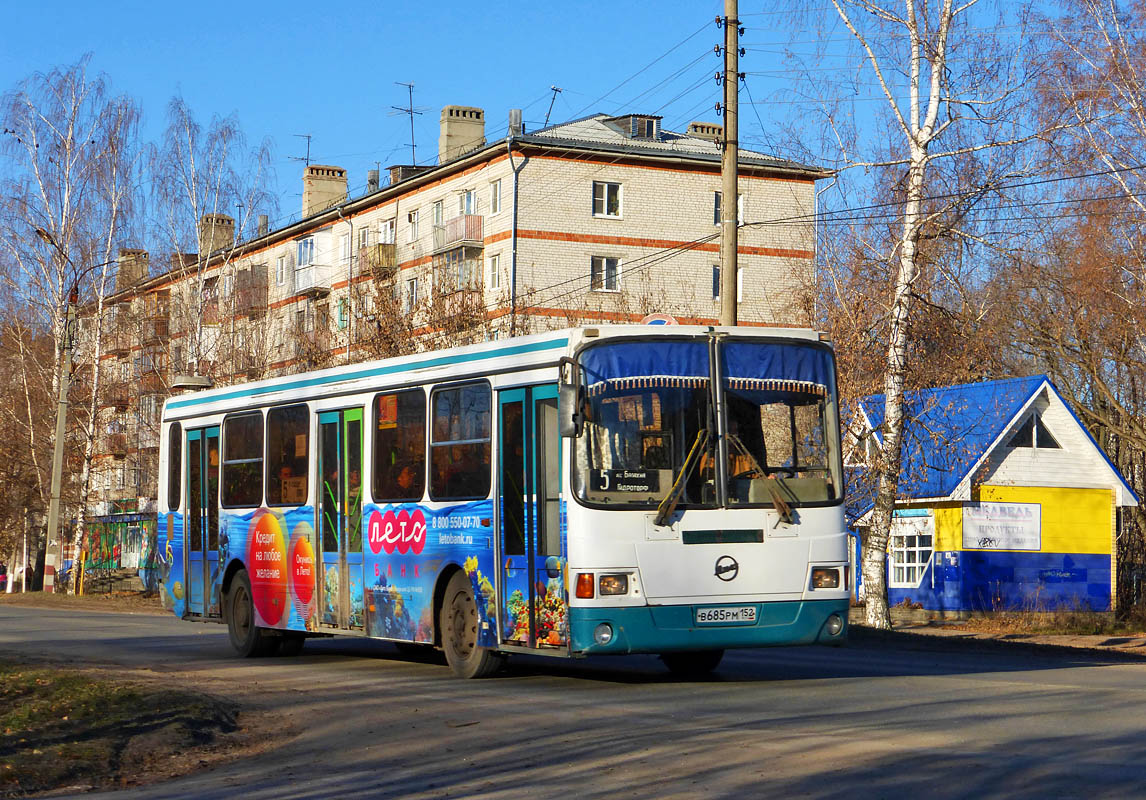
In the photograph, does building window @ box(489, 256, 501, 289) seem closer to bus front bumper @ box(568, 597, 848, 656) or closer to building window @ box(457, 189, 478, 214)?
building window @ box(457, 189, 478, 214)

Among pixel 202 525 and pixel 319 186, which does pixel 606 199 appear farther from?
pixel 202 525

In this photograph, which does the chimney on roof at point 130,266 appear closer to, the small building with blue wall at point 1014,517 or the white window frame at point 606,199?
the white window frame at point 606,199

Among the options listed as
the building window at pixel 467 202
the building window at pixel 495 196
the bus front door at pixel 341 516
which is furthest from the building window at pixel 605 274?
the bus front door at pixel 341 516

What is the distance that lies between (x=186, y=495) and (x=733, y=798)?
13.9m

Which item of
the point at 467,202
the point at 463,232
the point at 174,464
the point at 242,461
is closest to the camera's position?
the point at 242,461

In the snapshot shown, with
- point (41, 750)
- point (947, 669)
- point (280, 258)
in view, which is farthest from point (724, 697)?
point (280, 258)

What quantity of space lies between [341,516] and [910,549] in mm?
26397

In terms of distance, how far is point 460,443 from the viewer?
14938 mm

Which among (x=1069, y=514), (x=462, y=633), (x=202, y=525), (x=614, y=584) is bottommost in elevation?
(x=462, y=633)

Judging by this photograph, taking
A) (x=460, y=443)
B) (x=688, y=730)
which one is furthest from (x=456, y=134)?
(x=688, y=730)

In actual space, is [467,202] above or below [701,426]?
above

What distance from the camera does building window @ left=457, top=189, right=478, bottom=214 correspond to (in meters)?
60.3

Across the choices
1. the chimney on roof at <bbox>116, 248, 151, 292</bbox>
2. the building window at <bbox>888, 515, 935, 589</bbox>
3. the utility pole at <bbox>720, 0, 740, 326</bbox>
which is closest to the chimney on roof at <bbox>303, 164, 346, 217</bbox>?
the chimney on roof at <bbox>116, 248, 151, 292</bbox>

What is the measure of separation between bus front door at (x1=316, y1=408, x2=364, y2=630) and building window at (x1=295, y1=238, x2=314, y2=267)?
54372 millimetres
